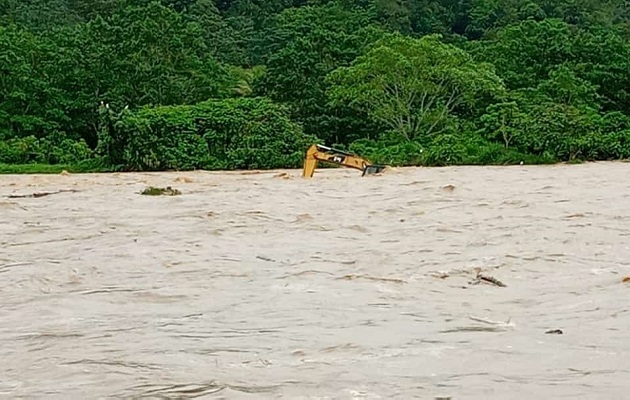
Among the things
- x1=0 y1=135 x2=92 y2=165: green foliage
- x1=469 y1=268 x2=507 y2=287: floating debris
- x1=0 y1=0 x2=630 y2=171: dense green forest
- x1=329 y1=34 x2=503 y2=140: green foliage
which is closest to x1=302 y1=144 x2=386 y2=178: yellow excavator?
x1=0 y1=0 x2=630 y2=171: dense green forest

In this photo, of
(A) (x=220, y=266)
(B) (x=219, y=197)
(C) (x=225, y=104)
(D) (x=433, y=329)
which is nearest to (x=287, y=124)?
(C) (x=225, y=104)

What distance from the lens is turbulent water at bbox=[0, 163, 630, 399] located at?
365cm

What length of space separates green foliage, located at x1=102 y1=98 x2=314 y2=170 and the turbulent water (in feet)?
47.5

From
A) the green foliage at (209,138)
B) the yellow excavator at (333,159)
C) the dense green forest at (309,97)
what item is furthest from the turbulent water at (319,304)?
the dense green forest at (309,97)

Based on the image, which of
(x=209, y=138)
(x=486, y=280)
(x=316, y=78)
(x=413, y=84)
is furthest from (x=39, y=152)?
(x=486, y=280)

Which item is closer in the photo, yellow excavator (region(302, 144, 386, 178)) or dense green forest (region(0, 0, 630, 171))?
yellow excavator (region(302, 144, 386, 178))

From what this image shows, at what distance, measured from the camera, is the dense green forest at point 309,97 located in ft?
82.7

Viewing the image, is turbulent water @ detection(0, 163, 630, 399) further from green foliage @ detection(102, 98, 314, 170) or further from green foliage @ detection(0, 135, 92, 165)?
green foliage @ detection(0, 135, 92, 165)

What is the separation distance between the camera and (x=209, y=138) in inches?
1017

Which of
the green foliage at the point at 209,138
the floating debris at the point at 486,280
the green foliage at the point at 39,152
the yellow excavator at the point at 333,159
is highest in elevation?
the floating debris at the point at 486,280

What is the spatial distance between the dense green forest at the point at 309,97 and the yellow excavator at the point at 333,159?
6.30m

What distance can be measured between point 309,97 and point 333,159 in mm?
13247

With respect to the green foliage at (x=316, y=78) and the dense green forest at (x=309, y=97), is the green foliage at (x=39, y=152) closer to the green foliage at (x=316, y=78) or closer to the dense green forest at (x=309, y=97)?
the dense green forest at (x=309, y=97)

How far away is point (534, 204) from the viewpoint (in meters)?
11.2
